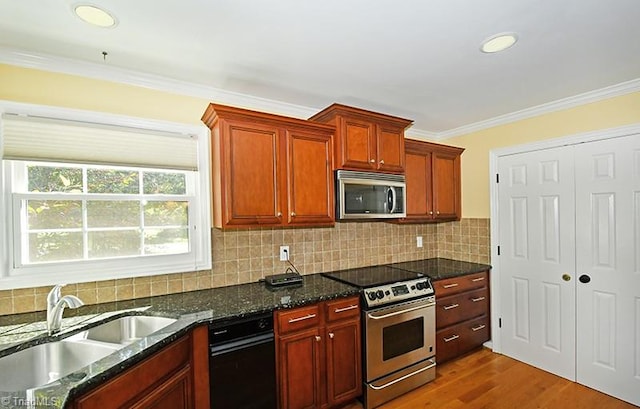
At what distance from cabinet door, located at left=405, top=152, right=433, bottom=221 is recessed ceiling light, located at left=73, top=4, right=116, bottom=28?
265 cm

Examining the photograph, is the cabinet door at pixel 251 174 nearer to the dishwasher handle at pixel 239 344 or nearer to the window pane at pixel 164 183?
the window pane at pixel 164 183

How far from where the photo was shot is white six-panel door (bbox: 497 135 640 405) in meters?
2.47

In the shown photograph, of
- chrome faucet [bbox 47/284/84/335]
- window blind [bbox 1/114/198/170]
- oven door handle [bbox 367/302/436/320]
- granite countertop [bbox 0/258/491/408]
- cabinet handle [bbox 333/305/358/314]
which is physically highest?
window blind [bbox 1/114/198/170]

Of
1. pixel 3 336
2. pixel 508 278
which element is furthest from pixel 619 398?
pixel 3 336

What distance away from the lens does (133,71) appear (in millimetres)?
2158

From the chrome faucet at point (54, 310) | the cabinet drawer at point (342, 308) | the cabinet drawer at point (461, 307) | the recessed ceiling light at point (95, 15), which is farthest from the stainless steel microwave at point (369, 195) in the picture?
the chrome faucet at point (54, 310)

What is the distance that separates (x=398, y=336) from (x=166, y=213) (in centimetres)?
210

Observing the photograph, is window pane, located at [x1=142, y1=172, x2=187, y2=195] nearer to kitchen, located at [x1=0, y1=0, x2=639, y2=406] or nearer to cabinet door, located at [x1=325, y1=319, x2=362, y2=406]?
kitchen, located at [x1=0, y1=0, x2=639, y2=406]

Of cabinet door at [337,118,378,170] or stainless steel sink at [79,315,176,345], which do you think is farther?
cabinet door at [337,118,378,170]

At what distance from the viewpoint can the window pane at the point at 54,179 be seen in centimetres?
196

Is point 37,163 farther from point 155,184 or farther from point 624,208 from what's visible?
point 624,208

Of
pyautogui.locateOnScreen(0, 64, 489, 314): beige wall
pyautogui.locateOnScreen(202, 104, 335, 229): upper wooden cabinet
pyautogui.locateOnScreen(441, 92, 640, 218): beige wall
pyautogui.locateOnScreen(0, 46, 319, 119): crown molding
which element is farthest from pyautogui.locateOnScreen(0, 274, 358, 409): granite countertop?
pyautogui.locateOnScreen(441, 92, 640, 218): beige wall

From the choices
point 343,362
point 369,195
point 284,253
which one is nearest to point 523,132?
point 369,195

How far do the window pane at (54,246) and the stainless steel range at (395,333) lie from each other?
1941 millimetres
